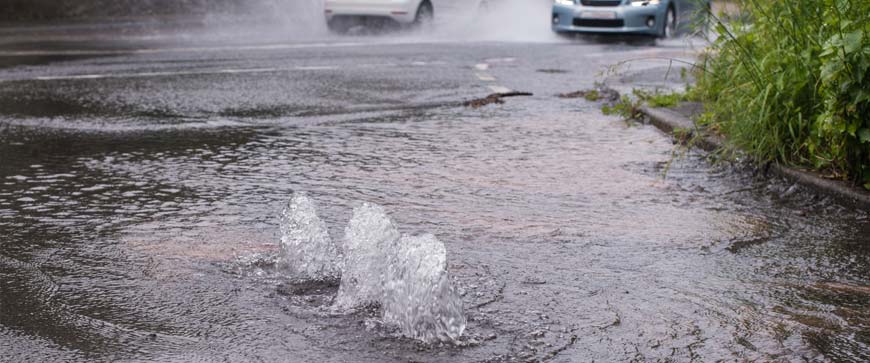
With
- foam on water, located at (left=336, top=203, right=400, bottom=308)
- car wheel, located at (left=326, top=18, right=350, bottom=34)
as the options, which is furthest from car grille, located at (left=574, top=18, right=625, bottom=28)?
foam on water, located at (left=336, top=203, right=400, bottom=308)

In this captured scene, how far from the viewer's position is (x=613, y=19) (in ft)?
61.1

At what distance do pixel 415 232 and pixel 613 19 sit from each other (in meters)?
14.0

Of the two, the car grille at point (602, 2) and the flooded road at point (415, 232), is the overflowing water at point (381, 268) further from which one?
the car grille at point (602, 2)

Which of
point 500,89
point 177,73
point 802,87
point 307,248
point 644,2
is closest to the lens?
point 307,248

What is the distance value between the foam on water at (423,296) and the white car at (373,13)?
→ 15968 mm

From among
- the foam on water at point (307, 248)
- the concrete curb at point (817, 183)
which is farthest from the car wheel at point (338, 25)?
the foam on water at point (307, 248)

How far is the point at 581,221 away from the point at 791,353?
1.97 meters

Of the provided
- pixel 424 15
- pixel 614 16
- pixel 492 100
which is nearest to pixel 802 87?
pixel 492 100

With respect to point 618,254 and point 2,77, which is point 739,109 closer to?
point 618,254

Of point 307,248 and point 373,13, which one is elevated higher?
point 307,248

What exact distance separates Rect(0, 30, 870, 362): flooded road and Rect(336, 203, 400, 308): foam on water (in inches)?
3.9

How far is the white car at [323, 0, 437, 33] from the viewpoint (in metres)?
19.6

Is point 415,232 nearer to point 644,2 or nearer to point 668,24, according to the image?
point 644,2

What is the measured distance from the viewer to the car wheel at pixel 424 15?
20.5 metres
